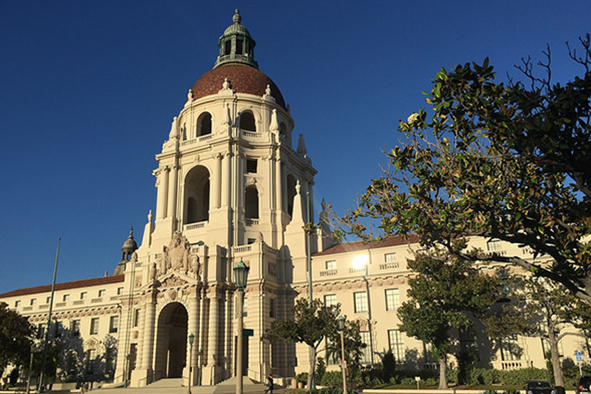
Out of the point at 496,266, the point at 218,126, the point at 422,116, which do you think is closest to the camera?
the point at 422,116

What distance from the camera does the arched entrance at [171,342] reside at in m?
50.1

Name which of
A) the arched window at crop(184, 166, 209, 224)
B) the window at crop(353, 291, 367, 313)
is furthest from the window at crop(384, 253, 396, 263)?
the arched window at crop(184, 166, 209, 224)

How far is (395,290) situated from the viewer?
48062 millimetres

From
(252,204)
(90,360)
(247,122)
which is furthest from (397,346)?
(90,360)

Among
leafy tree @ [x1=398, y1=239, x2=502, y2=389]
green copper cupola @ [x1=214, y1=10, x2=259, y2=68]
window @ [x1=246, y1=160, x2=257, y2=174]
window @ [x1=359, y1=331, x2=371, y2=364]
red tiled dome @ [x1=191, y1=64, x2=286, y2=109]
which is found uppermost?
green copper cupola @ [x1=214, y1=10, x2=259, y2=68]

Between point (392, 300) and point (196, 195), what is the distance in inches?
1089

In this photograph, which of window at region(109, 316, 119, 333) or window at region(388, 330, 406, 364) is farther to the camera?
window at region(109, 316, 119, 333)

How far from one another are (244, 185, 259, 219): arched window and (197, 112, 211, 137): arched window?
9519mm

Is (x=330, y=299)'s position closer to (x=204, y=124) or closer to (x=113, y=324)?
(x=113, y=324)

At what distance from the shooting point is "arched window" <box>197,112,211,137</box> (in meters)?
63.3

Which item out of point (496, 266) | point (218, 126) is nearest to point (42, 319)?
point (218, 126)

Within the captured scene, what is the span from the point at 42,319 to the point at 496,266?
5648cm

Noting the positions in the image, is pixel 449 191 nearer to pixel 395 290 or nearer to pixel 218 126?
pixel 395 290

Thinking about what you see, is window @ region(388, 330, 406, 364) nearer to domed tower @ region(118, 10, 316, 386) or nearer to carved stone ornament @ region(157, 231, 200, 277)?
domed tower @ region(118, 10, 316, 386)
